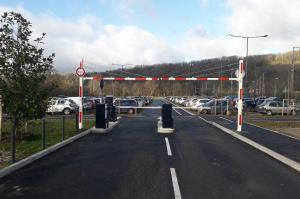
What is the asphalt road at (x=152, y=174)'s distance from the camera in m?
7.79

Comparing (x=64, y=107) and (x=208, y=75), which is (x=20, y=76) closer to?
(x=64, y=107)

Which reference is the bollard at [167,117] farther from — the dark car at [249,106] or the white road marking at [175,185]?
the dark car at [249,106]

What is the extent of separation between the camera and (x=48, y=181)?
859cm

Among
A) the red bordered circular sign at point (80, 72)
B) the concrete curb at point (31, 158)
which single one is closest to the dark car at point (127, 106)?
the red bordered circular sign at point (80, 72)

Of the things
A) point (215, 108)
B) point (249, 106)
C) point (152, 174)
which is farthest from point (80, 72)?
point (249, 106)

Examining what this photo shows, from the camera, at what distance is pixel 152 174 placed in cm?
946

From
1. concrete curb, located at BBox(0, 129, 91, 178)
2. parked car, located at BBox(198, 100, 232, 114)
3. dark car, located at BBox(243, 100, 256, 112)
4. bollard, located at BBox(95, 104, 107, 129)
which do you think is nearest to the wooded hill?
dark car, located at BBox(243, 100, 256, 112)

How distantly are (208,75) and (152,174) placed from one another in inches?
3290

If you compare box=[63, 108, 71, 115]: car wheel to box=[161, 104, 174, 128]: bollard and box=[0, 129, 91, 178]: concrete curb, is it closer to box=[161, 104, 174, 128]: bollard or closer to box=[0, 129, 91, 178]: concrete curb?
box=[161, 104, 174, 128]: bollard

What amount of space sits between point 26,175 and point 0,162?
1.58 m

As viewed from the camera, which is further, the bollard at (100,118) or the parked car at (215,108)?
the parked car at (215,108)

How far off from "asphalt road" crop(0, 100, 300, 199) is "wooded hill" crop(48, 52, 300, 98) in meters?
74.5

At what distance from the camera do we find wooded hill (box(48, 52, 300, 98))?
97.4 metres

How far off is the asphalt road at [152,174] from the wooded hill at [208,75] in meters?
74.5
